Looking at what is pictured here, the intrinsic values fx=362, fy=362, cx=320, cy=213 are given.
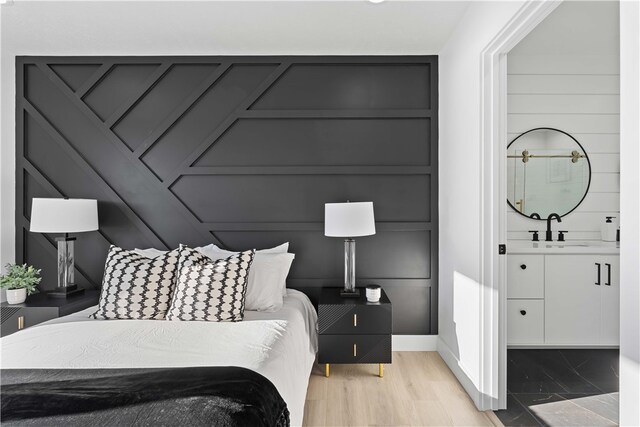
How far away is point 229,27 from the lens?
2771 millimetres

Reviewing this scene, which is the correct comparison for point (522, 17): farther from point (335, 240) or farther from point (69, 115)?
point (69, 115)

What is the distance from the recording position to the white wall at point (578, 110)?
3514mm

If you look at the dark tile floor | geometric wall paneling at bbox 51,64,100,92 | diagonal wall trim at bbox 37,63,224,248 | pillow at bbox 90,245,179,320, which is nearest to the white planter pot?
pillow at bbox 90,245,179,320

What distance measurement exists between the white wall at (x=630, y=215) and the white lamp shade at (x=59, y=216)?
3434 mm

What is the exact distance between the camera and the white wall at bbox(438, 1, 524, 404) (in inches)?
94.2

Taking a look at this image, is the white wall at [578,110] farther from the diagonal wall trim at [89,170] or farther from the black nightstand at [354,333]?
the diagonal wall trim at [89,170]

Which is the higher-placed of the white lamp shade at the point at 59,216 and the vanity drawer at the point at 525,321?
the white lamp shade at the point at 59,216

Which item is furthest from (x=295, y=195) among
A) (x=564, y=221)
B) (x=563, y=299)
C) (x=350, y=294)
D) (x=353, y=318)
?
(x=564, y=221)

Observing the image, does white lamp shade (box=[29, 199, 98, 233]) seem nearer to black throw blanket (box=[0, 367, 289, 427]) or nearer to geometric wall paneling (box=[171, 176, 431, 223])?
geometric wall paneling (box=[171, 176, 431, 223])

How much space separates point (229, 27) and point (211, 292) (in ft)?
6.51

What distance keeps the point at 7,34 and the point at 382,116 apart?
3134 millimetres

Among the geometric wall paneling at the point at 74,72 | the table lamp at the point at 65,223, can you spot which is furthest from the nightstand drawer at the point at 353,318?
the geometric wall paneling at the point at 74,72

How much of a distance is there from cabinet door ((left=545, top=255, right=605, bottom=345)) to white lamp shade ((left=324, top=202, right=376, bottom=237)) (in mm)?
1721

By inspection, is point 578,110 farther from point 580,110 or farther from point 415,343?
point 415,343
